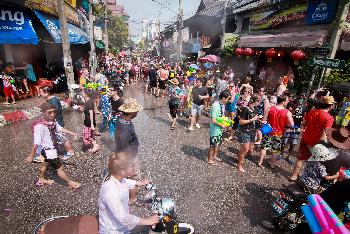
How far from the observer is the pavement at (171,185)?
4625 mm

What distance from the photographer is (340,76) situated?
469 inches

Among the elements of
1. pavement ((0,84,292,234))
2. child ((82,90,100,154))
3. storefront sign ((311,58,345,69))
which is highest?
storefront sign ((311,58,345,69))

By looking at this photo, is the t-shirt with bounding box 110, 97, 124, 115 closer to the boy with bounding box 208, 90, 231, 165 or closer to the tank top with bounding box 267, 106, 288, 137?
the boy with bounding box 208, 90, 231, 165

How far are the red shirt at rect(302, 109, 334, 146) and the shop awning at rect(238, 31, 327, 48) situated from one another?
9.12 m

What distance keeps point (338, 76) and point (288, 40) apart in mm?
4218

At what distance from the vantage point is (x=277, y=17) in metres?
17.3

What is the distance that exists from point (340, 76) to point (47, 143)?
506 inches

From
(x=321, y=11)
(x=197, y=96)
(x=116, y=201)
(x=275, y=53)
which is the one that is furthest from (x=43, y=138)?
(x=321, y=11)

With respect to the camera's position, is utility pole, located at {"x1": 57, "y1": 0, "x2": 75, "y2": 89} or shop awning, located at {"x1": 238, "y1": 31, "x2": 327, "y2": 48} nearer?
utility pole, located at {"x1": 57, "y1": 0, "x2": 75, "y2": 89}

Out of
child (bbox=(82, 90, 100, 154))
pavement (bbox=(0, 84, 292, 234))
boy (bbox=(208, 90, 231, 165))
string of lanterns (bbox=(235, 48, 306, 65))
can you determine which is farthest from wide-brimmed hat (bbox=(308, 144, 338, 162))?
string of lanterns (bbox=(235, 48, 306, 65))

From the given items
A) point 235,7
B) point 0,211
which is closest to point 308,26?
point 235,7

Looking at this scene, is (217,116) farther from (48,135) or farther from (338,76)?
(338,76)

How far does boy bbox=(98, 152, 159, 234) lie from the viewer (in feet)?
8.36

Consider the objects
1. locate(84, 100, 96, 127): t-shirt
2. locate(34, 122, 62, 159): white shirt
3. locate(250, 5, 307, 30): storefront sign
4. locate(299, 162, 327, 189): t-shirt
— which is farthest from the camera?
locate(250, 5, 307, 30): storefront sign
